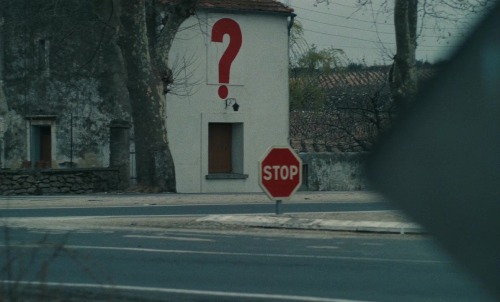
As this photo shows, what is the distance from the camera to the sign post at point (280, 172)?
1427 centimetres

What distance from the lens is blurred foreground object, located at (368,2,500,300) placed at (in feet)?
7.89

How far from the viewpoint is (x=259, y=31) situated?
107 feet

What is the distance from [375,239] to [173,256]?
12.4ft

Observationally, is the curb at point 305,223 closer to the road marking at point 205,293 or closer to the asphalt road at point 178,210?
the asphalt road at point 178,210

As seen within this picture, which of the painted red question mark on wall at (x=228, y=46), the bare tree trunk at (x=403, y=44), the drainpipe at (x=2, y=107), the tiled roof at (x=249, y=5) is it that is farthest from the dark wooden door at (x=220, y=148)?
the bare tree trunk at (x=403, y=44)

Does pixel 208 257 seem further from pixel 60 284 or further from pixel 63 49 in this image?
pixel 63 49

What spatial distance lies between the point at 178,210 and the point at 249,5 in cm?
1583

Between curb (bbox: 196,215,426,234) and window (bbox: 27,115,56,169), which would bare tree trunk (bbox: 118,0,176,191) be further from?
curb (bbox: 196,215,426,234)

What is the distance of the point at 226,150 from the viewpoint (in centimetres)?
3344

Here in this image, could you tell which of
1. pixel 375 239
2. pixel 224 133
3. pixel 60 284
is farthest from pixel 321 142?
pixel 60 284

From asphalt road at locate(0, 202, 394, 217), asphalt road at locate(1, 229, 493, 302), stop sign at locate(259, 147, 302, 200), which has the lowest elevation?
asphalt road at locate(0, 202, 394, 217)

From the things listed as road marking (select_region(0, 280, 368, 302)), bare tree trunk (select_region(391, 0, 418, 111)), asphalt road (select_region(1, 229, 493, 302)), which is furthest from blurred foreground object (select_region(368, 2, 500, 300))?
bare tree trunk (select_region(391, 0, 418, 111))

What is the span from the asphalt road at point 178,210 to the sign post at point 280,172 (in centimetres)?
Answer: 241

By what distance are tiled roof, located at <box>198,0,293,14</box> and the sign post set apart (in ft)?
56.9
